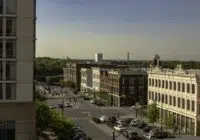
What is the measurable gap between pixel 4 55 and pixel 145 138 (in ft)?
116

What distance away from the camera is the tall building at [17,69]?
118 feet

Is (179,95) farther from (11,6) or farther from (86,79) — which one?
(86,79)

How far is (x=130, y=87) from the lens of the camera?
112062 millimetres

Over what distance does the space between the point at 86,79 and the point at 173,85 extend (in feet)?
221

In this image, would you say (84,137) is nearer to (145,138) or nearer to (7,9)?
(145,138)

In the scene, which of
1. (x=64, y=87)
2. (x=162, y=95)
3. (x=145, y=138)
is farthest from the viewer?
(x=64, y=87)

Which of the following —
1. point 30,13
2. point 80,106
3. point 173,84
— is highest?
point 30,13

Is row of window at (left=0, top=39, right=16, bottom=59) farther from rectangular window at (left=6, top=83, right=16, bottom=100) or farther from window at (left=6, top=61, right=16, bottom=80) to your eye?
rectangular window at (left=6, top=83, right=16, bottom=100)

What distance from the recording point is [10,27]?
36.3 m

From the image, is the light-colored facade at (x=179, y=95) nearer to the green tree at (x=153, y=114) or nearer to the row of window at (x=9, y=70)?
the green tree at (x=153, y=114)

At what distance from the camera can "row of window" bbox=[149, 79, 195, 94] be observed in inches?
2913

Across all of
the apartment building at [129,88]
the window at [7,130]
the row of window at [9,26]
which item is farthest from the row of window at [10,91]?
the apartment building at [129,88]

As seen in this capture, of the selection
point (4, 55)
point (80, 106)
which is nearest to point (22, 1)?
point (4, 55)

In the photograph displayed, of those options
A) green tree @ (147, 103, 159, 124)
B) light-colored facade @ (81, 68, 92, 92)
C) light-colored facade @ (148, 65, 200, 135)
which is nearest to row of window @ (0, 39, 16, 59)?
light-colored facade @ (148, 65, 200, 135)
